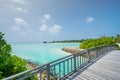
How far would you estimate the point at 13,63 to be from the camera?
336 inches

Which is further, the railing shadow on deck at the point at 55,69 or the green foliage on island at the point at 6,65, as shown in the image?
the green foliage on island at the point at 6,65

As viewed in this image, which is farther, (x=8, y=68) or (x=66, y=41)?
(x=66, y=41)

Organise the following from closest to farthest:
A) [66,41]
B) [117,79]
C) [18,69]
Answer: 1. [117,79]
2. [18,69]
3. [66,41]

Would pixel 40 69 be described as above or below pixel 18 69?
above

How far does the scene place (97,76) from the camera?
736 cm

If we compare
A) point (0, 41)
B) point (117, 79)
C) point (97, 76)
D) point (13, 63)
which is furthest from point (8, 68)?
point (117, 79)

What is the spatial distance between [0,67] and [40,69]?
11.9 feet

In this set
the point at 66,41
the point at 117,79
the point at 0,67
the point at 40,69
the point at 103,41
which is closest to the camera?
the point at 40,69

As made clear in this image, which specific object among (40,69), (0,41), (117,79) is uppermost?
(0,41)

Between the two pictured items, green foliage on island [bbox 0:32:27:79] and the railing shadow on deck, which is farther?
green foliage on island [bbox 0:32:27:79]

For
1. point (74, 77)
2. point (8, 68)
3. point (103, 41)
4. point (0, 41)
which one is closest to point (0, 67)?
point (8, 68)

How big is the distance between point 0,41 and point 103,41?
24475 millimetres

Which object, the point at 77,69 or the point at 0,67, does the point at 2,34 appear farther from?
the point at 77,69

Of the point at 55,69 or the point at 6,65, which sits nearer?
the point at 55,69
